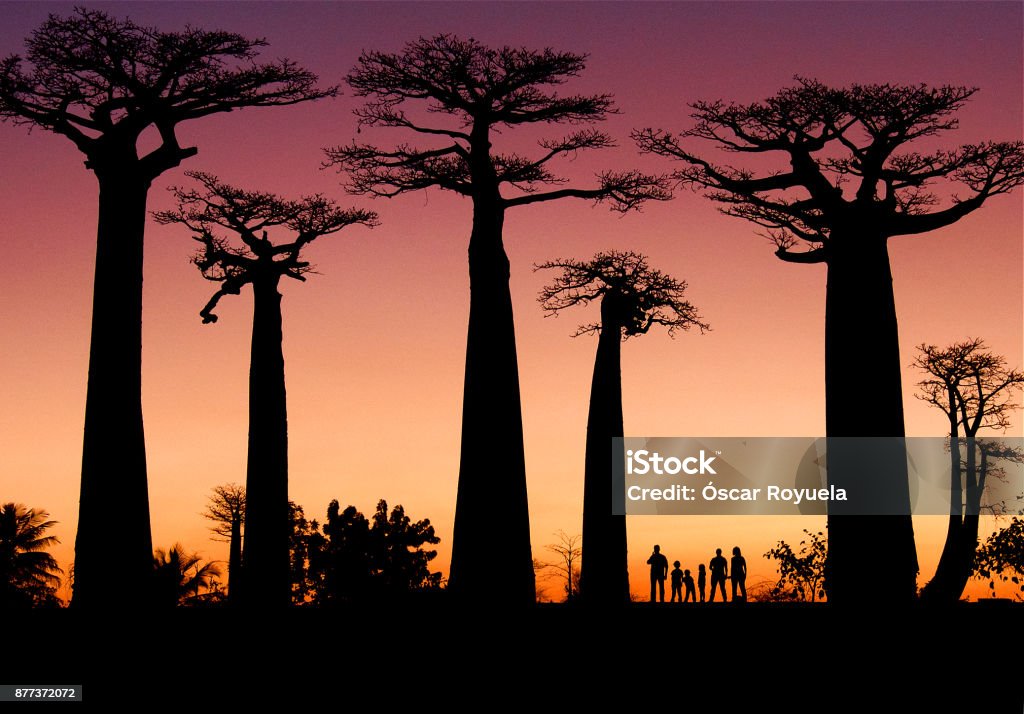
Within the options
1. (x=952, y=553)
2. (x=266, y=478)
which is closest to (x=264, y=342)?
(x=266, y=478)

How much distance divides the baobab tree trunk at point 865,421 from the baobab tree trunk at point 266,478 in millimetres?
10071

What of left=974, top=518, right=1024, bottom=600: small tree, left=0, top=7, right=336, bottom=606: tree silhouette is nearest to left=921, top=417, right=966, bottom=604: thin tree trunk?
left=974, top=518, right=1024, bottom=600: small tree

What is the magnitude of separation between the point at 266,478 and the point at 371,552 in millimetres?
22394

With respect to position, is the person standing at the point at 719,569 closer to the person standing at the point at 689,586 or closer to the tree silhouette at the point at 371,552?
the person standing at the point at 689,586

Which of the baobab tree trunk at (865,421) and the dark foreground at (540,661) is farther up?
the baobab tree trunk at (865,421)

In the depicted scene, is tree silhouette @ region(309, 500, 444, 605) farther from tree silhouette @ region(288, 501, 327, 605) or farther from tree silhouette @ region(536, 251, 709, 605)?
tree silhouette @ region(536, 251, 709, 605)

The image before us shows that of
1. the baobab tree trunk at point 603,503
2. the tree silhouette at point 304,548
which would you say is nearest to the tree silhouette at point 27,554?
the tree silhouette at point 304,548

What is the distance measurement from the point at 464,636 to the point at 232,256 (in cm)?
1011

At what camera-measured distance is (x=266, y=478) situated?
20.9 metres

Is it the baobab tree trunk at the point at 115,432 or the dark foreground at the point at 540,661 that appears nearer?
the dark foreground at the point at 540,661

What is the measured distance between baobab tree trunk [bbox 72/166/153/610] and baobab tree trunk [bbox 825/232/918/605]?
8.75 metres

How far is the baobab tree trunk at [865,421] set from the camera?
14586 mm

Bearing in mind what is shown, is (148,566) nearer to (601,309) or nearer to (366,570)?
(601,309)

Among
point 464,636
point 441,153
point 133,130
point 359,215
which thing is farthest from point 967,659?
point 359,215
